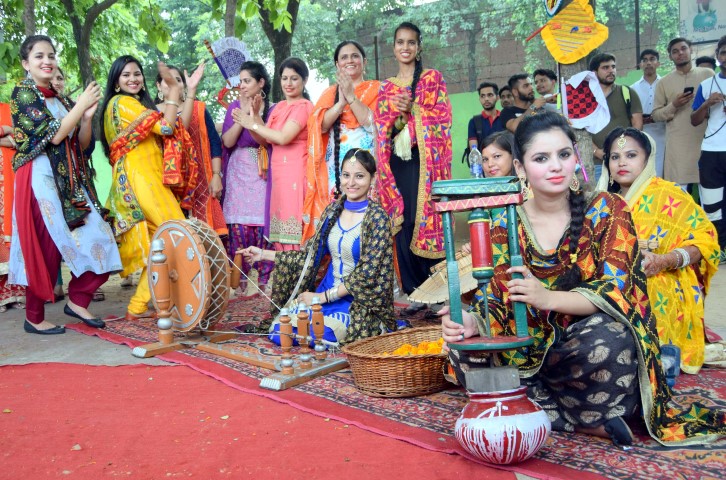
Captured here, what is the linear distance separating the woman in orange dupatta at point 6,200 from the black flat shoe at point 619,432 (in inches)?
184

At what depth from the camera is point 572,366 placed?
2.56m

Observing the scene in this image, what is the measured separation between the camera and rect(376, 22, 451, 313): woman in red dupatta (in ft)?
16.1

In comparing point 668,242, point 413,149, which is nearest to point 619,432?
point 668,242

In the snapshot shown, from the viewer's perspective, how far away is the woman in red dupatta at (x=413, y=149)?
4.91m

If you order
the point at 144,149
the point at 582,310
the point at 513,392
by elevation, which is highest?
the point at 144,149

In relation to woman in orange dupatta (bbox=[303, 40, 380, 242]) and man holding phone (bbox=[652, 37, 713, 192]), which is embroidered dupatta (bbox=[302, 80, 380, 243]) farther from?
man holding phone (bbox=[652, 37, 713, 192])

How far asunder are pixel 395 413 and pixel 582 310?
38.4 inches

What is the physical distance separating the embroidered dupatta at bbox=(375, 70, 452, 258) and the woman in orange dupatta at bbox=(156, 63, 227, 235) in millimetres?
1711

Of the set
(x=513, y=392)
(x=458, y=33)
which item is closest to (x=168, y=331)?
(x=513, y=392)

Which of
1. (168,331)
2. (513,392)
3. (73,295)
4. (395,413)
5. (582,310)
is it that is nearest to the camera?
(513,392)

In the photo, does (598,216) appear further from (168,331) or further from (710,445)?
(168,331)

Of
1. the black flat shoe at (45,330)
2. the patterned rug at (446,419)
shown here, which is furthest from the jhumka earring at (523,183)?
the black flat shoe at (45,330)

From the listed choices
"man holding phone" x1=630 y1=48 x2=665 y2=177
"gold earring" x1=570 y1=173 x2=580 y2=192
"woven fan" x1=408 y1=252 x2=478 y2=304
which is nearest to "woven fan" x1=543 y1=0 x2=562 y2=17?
"man holding phone" x1=630 y1=48 x2=665 y2=177

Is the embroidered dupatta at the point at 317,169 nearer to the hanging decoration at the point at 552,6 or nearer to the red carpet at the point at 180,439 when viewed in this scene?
the hanging decoration at the point at 552,6
